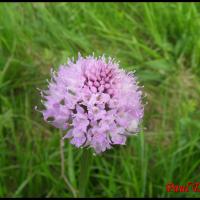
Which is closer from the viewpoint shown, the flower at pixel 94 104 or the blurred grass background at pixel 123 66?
the flower at pixel 94 104

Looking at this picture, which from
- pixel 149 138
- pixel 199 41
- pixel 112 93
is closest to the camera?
pixel 112 93

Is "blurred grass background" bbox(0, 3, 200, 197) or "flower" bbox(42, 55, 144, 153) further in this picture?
"blurred grass background" bbox(0, 3, 200, 197)

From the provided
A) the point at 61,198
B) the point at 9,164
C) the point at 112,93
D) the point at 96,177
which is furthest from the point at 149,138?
the point at 112,93

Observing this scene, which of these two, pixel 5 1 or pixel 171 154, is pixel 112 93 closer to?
pixel 171 154
